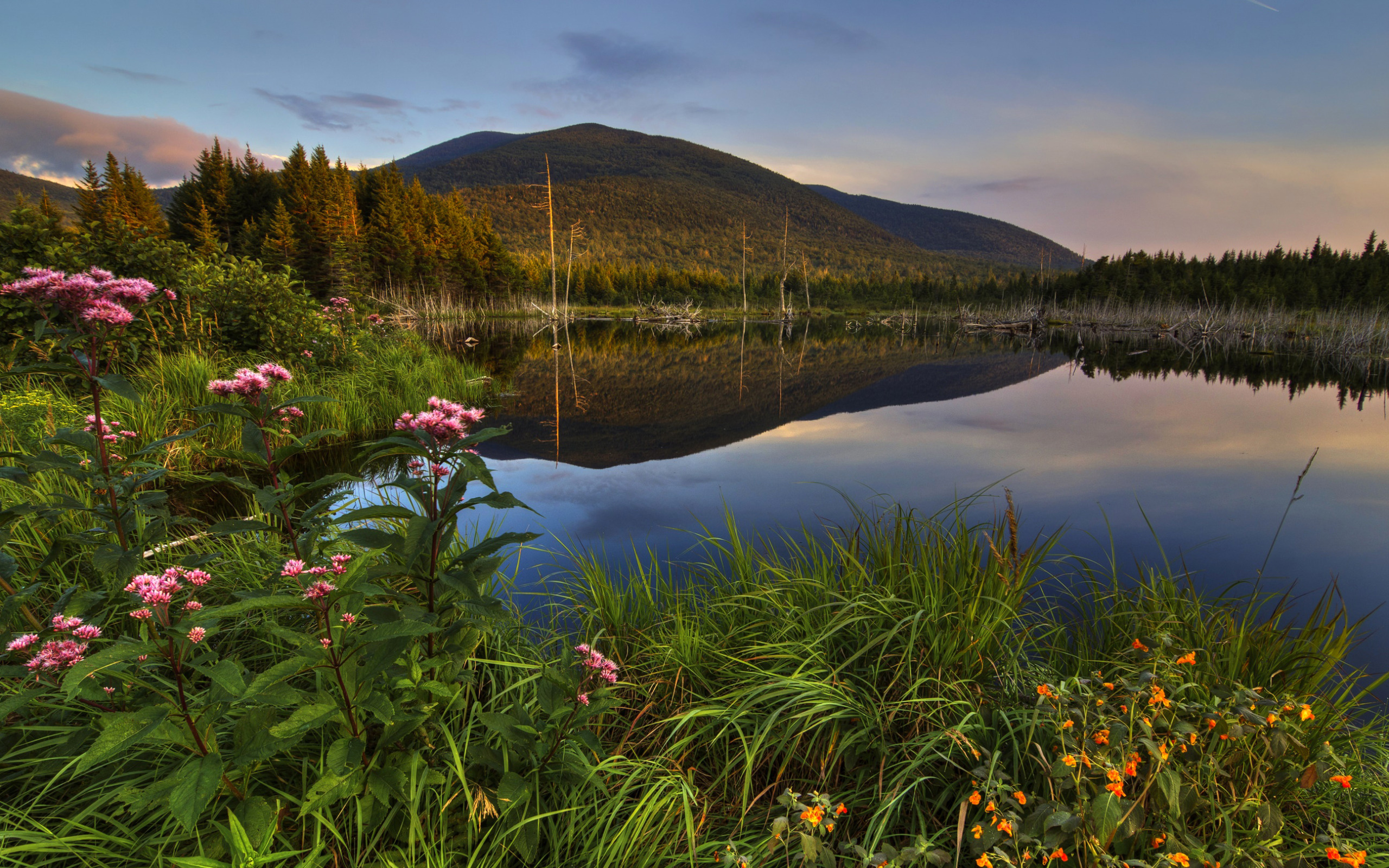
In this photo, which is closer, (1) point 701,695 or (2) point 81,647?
(2) point 81,647

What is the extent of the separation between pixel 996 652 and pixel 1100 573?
90.9 inches

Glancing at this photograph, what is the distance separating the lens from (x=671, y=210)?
9919 cm

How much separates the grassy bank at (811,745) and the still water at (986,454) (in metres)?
1.02

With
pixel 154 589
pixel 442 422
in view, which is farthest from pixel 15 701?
pixel 442 422

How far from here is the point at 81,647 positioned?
4.93 ft

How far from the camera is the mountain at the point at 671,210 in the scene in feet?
265

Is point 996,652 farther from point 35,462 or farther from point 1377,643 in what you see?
point 35,462

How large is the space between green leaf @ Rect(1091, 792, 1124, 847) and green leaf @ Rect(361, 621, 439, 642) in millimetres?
1871

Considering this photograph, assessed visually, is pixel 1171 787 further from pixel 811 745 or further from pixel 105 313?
pixel 105 313

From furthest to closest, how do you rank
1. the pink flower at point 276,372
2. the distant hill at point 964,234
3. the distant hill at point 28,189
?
the distant hill at point 964,234, the distant hill at point 28,189, the pink flower at point 276,372

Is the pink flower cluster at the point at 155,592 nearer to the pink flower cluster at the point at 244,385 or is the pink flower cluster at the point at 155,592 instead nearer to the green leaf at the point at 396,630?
the green leaf at the point at 396,630

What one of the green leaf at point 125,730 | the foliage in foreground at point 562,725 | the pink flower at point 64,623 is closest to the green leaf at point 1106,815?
the foliage in foreground at point 562,725

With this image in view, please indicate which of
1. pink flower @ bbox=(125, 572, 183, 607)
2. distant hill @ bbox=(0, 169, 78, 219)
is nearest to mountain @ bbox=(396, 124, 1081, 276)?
pink flower @ bbox=(125, 572, 183, 607)

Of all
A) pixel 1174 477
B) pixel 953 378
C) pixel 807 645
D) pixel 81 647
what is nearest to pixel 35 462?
pixel 81 647
